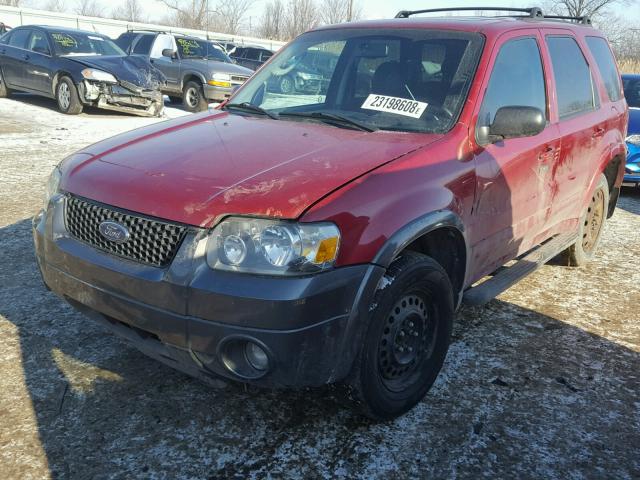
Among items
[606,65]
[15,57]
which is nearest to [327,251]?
[606,65]

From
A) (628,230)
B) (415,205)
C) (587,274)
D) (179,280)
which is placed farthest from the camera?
(628,230)

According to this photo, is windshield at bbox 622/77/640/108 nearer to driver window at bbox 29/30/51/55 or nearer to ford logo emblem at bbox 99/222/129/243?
ford logo emblem at bbox 99/222/129/243

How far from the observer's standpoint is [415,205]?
270 centimetres

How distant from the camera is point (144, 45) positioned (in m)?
15.9

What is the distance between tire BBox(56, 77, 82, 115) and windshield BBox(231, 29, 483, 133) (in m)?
9.34

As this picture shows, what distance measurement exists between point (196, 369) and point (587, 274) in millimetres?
3831

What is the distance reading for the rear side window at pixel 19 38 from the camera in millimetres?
13258

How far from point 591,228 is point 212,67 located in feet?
37.6

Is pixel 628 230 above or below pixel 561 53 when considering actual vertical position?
below

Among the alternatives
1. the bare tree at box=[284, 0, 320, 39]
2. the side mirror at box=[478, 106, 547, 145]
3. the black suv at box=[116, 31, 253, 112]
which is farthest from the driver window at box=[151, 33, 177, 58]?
the bare tree at box=[284, 0, 320, 39]

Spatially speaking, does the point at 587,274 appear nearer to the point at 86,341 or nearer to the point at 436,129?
the point at 436,129

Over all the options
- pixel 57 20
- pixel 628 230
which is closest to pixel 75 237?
pixel 628 230

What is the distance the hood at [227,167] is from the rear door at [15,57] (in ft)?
37.9

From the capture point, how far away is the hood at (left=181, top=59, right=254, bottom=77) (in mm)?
14789
